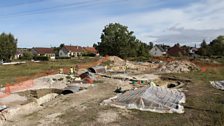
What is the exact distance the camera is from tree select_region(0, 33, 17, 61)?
212ft

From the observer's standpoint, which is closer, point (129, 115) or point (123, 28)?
point (129, 115)

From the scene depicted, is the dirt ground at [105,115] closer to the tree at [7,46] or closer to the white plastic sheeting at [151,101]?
the white plastic sheeting at [151,101]

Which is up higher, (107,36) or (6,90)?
(107,36)

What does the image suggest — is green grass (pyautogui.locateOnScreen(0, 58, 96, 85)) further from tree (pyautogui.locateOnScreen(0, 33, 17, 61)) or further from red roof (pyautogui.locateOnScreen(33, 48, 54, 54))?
red roof (pyautogui.locateOnScreen(33, 48, 54, 54))

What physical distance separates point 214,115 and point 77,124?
602 centimetres

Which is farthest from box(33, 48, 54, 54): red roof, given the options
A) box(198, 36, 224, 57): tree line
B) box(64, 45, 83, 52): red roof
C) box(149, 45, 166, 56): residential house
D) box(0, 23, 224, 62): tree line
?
box(198, 36, 224, 57): tree line

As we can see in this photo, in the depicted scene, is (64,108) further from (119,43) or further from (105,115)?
(119,43)

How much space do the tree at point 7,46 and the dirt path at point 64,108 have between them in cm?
4858

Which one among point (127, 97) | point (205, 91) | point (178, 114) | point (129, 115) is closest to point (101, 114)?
point (129, 115)

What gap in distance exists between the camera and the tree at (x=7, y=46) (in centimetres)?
6475

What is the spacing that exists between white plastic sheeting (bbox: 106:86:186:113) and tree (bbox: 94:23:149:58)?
166ft

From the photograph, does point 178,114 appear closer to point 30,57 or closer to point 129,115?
point 129,115

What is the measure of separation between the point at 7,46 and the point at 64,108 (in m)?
53.8

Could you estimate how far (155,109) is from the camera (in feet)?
47.2
